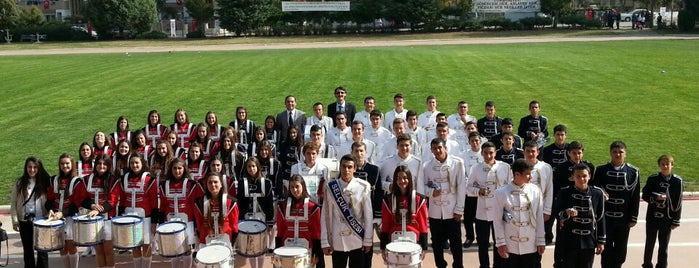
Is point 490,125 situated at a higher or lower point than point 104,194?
higher

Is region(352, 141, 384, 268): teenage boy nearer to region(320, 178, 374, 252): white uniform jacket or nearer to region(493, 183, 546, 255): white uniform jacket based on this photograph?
region(320, 178, 374, 252): white uniform jacket

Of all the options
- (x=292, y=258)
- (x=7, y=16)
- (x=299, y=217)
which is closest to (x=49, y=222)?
(x=299, y=217)

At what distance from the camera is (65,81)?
100 feet

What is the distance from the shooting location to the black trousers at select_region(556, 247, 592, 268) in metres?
7.38

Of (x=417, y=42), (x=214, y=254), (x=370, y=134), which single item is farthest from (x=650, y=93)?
(x=417, y=42)

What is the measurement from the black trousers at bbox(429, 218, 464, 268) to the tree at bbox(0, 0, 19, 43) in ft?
233

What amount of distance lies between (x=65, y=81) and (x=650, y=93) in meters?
24.7

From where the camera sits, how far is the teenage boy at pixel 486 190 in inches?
333

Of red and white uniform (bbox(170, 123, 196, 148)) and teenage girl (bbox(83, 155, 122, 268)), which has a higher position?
red and white uniform (bbox(170, 123, 196, 148))

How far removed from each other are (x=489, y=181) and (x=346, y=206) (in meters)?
2.25

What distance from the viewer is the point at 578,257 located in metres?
7.42

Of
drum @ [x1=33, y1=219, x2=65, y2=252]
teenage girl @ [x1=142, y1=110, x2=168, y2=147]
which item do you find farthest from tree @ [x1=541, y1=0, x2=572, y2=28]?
drum @ [x1=33, y1=219, x2=65, y2=252]

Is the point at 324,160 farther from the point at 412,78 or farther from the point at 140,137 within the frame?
the point at 412,78

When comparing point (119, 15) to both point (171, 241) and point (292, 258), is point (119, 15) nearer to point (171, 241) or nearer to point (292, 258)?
point (171, 241)
